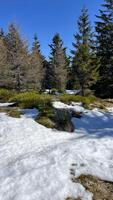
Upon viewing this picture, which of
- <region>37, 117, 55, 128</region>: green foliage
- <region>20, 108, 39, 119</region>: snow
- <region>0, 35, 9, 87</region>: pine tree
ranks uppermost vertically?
<region>0, 35, 9, 87</region>: pine tree

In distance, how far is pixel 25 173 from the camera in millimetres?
9305

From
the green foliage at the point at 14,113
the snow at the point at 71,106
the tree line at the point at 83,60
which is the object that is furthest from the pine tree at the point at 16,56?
the green foliage at the point at 14,113

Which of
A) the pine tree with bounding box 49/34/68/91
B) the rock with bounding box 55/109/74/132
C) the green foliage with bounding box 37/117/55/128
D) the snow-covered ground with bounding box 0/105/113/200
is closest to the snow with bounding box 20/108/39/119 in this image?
the snow-covered ground with bounding box 0/105/113/200

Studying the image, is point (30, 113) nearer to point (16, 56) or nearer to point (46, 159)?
point (46, 159)

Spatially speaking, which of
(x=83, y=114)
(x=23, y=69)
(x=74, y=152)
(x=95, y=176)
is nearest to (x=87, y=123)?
(x=83, y=114)

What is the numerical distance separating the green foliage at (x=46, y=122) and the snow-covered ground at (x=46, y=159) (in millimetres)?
400

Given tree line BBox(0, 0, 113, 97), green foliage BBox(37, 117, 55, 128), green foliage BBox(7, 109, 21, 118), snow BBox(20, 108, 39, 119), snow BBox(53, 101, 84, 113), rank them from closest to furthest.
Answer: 1. green foliage BBox(37, 117, 55, 128)
2. green foliage BBox(7, 109, 21, 118)
3. snow BBox(20, 108, 39, 119)
4. snow BBox(53, 101, 84, 113)
5. tree line BBox(0, 0, 113, 97)

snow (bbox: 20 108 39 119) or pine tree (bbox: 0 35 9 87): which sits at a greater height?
pine tree (bbox: 0 35 9 87)

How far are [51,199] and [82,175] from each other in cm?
168

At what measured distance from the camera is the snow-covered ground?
27.3ft

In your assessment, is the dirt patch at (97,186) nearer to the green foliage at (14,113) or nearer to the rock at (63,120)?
the rock at (63,120)

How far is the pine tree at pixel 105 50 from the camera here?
4128 cm

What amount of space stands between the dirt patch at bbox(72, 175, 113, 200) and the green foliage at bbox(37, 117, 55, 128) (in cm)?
587

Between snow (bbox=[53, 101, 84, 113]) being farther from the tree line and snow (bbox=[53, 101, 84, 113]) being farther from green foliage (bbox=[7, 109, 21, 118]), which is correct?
the tree line
